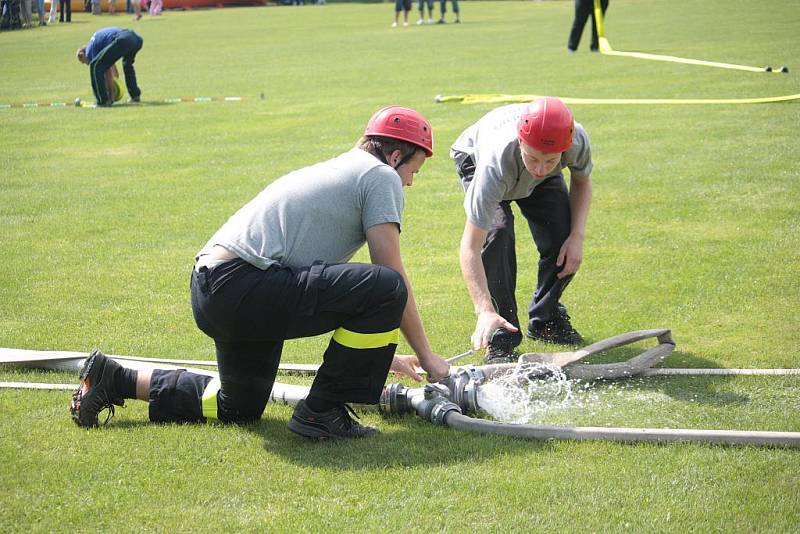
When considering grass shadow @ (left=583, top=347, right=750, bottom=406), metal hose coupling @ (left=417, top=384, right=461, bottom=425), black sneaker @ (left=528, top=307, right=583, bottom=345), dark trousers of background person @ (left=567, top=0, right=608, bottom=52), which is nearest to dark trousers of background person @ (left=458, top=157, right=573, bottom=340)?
black sneaker @ (left=528, top=307, right=583, bottom=345)

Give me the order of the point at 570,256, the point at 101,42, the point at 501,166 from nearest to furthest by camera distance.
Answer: the point at 501,166, the point at 570,256, the point at 101,42

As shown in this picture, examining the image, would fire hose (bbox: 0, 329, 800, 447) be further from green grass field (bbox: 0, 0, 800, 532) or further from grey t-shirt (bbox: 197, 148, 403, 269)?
grey t-shirt (bbox: 197, 148, 403, 269)

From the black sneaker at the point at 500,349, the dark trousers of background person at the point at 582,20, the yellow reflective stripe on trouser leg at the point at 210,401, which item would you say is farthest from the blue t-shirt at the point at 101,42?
the yellow reflective stripe on trouser leg at the point at 210,401

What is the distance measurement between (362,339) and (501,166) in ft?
5.01

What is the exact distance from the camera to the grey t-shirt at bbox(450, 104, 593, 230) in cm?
545

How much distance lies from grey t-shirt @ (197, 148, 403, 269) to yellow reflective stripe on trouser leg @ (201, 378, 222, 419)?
0.76 m

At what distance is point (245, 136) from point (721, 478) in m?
11.2

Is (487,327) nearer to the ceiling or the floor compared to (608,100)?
nearer to the ceiling

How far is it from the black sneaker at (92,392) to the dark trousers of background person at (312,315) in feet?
1.92

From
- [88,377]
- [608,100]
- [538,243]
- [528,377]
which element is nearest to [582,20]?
[608,100]

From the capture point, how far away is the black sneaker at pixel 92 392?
474 centimetres

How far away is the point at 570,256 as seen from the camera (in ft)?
19.7

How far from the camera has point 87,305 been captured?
705 centimetres

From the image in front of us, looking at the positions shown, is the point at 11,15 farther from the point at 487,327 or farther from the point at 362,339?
the point at 362,339
